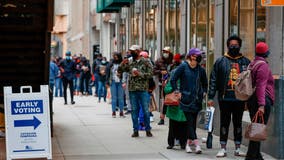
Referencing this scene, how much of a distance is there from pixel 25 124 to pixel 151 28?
578 inches

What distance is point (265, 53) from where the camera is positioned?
1066 cm

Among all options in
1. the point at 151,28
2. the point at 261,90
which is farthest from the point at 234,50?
the point at 151,28

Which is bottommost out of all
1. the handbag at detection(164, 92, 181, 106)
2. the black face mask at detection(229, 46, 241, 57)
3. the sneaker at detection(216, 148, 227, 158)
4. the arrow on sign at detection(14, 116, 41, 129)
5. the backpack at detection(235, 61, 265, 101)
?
the sneaker at detection(216, 148, 227, 158)

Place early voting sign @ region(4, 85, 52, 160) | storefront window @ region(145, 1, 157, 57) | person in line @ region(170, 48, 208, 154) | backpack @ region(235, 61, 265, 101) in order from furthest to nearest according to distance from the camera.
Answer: storefront window @ region(145, 1, 157, 57) → person in line @ region(170, 48, 208, 154) → backpack @ region(235, 61, 265, 101) → early voting sign @ region(4, 85, 52, 160)

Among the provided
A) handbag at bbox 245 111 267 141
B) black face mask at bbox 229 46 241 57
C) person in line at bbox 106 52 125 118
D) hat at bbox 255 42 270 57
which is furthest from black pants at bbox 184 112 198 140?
person in line at bbox 106 52 125 118

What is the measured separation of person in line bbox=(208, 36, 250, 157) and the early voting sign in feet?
9.19

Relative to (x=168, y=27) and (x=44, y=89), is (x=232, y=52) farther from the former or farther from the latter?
(x=168, y=27)

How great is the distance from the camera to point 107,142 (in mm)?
13711

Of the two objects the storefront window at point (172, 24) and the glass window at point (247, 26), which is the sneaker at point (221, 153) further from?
the storefront window at point (172, 24)

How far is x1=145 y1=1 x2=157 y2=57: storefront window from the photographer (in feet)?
78.2

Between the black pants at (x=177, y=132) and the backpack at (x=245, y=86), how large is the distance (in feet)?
6.88

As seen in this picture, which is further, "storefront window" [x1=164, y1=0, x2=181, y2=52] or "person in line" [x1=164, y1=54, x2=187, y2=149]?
"storefront window" [x1=164, y1=0, x2=181, y2=52]

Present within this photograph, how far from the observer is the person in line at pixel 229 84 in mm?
11430

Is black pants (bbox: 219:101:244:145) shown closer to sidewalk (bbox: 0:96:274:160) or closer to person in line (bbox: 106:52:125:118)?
sidewalk (bbox: 0:96:274:160)
